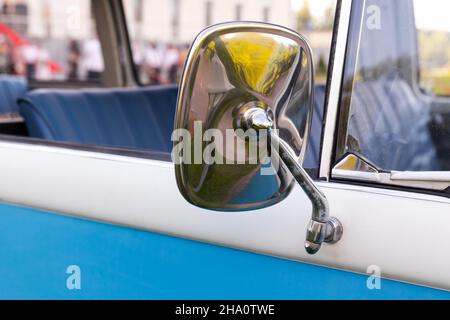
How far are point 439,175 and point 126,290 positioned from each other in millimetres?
795

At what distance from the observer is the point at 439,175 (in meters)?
1.43

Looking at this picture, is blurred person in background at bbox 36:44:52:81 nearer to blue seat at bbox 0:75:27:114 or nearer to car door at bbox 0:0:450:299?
blue seat at bbox 0:75:27:114

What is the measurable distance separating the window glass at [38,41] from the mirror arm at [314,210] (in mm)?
9436

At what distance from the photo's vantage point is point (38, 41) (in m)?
12.2

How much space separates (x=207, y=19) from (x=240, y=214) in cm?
317

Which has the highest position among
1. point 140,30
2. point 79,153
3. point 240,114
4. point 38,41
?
point 38,41

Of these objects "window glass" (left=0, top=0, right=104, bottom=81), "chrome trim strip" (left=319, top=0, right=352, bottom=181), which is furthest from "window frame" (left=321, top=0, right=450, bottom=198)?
"window glass" (left=0, top=0, right=104, bottom=81)

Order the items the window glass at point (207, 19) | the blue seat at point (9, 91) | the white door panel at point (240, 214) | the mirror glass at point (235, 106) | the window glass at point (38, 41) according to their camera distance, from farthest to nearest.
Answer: the window glass at point (38, 41)
the blue seat at point (9, 91)
the window glass at point (207, 19)
the white door panel at point (240, 214)
the mirror glass at point (235, 106)

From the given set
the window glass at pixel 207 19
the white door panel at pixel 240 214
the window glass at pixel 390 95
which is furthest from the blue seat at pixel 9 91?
the window glass at pixel 390 95

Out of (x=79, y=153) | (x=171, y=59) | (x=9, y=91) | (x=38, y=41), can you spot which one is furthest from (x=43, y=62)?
(x=79, y=153)

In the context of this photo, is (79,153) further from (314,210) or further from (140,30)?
(140,30)

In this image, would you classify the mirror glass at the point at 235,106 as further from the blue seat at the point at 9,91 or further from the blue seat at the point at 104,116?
the blue seat at the point at 9,91

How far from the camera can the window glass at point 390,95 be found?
4.99 feet

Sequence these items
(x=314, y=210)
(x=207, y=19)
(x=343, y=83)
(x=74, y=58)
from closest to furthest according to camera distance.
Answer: (x=314, y=210), (x=343, y=83), (x=207, y=19), (x=74, y=58)
